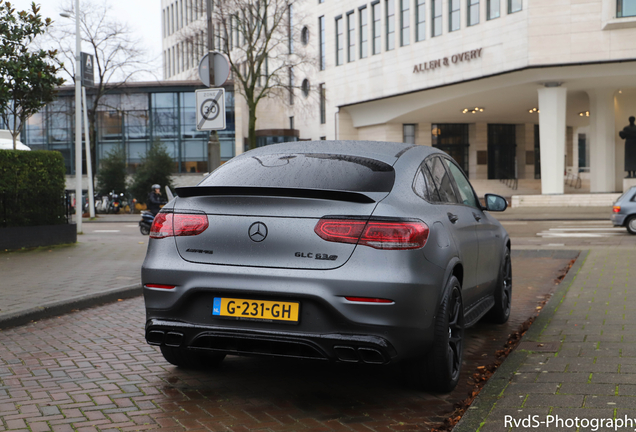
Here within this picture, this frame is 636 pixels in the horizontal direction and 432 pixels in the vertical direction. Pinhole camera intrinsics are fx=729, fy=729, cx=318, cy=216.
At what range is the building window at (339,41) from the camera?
48.1 metres

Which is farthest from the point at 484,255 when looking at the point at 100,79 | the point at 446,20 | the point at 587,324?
the point at 100,79

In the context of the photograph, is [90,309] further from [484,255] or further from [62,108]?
[62,108]

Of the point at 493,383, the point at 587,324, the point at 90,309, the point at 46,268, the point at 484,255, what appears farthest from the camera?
the point at 46,268

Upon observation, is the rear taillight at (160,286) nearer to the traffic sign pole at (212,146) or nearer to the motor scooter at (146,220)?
the traffic sign pole at (212,146)

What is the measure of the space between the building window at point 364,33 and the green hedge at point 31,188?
32.6m

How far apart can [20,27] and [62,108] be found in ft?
125

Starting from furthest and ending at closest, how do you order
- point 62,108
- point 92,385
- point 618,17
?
point 62,108 → point 618,17 → point 92,385

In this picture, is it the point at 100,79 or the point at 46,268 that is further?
the point at 100,79

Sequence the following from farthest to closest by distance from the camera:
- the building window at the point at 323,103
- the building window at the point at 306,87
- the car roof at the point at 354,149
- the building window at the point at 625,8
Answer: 1. the building window at the point at 306,87
2. the building window at the point at 323,103
3. the building window at the point at 625,8
4. the car roof at the point at 354,149

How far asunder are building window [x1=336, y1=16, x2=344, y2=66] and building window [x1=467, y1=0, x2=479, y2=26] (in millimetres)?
12497

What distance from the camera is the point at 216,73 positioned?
11680 millimetres

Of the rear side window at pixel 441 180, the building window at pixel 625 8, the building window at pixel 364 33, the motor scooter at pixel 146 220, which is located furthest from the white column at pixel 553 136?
the rear side window at pixel 441 180

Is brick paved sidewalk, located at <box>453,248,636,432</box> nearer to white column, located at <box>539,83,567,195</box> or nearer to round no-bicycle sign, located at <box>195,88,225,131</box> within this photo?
round no-bicycle sign, located at <box>195,88,225,131</box>

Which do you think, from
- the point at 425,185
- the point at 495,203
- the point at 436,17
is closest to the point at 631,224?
the point at 495,203
